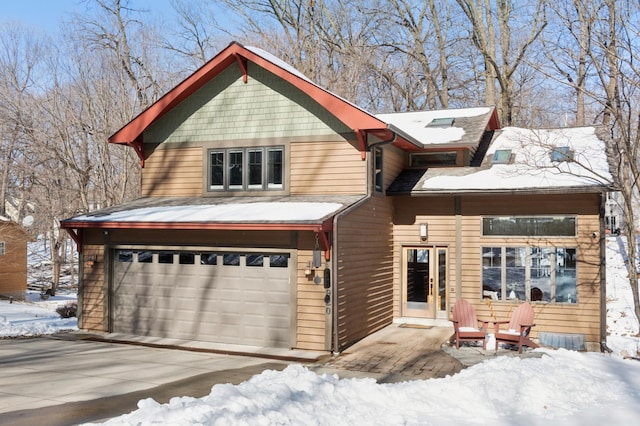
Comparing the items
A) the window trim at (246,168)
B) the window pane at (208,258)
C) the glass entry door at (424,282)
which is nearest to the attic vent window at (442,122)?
the glass entry door at (424,282)

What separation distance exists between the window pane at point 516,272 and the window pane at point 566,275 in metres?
0.76

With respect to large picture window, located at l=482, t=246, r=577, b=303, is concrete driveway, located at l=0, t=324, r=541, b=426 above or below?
below

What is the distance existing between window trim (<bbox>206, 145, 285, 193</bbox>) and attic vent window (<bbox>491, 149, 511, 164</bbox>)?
588 centimetres

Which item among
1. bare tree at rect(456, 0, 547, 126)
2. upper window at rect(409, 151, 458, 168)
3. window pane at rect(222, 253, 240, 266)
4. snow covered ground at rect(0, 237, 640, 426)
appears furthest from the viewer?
bare tree at rect(456, 0, 547, 126)

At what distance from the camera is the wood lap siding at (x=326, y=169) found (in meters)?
13.1

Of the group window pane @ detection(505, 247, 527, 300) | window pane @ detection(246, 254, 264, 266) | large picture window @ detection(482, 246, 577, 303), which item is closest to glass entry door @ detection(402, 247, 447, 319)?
large picture window @ detection(482, 246, 577, 303)

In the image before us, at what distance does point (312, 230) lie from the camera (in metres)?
11.5

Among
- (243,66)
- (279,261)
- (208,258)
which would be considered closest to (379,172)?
(279,261)

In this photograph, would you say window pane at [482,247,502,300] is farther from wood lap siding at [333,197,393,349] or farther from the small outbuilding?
the small outbuilding

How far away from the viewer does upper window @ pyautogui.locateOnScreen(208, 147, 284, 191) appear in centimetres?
1395

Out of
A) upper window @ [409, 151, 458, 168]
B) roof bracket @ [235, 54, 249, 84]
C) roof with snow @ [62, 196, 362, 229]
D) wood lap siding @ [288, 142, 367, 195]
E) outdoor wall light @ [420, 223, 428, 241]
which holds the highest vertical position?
roof bracket @ [235, 54, 249, 84]

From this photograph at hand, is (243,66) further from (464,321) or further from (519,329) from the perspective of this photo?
(519,329)

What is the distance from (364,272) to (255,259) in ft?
8.25

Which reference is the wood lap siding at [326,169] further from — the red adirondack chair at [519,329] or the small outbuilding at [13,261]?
the small outbuilding at [13,261]
